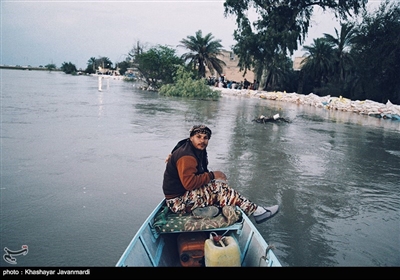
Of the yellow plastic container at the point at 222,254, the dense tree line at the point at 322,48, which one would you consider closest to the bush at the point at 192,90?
the dense tree line at the point at 322,48

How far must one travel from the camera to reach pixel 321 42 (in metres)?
30.2

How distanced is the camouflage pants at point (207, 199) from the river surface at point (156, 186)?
77 centimetres

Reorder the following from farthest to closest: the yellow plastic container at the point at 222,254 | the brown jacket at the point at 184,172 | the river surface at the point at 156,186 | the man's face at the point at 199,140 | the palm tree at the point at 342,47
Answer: the palm tree at the point at 342,47 < the river surface at the point at 156,186 < the man's face at the point at 199,140 < the brown jacket at the point at 184,172 < the yellow plastic container at the point at 222,254

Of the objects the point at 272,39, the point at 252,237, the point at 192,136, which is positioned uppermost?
the point at 272,39

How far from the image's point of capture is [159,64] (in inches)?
1216

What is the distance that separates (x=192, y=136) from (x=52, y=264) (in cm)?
194

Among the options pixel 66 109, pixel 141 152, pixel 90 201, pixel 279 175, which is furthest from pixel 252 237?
pixel 66 109

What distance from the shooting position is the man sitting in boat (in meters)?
3.49

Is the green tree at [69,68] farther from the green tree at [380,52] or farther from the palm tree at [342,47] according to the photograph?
the green tree at [380,52]

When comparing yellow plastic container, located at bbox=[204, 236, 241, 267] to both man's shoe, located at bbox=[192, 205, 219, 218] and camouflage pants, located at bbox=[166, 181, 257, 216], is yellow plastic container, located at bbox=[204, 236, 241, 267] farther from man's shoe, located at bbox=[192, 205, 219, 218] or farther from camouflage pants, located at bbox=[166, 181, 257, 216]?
camouflage pants, located at bbox=[166, 181, 257, 216]

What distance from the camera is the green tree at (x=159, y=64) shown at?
30469 mm

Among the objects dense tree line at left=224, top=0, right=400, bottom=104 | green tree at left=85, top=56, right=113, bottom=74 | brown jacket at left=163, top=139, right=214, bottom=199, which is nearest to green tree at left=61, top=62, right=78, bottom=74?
green tree at left=85, top=56, right=113, bottom=74

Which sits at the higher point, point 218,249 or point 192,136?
point 192,136

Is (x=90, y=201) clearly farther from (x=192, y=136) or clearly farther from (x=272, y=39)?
(x=272, y=39)
